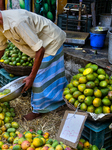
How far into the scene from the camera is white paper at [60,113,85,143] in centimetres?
190

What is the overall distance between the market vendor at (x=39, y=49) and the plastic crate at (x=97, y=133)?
3.33ft

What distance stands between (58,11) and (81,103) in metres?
3.86

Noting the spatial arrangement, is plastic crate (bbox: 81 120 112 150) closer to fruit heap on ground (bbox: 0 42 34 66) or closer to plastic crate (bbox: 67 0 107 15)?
fruit heap on ground (bbox: 0 42 34 66)

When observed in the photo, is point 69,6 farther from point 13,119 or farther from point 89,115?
point 89,115

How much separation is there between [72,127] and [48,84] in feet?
4.23

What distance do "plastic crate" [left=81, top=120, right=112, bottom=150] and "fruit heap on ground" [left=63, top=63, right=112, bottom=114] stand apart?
18 cm

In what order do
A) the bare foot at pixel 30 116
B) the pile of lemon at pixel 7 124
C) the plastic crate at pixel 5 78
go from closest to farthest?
the pile of lemon at pixel 7 124, the bare foot at pixel 30 116, the plastic crate at pixel 5 78

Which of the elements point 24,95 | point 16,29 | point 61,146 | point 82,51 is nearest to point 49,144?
point 61,146

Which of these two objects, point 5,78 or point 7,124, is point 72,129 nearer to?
point 7,124

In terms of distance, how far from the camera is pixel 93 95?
2320 millimetres

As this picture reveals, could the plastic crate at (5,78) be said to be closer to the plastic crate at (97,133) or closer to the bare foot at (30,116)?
the bare foot at (30,116)

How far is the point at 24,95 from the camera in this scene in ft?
13.0

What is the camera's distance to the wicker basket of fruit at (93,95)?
2.20 metres

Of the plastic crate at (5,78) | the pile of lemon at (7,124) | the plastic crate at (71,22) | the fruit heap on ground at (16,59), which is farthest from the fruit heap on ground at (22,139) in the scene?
the plastic crate at (71,22)
